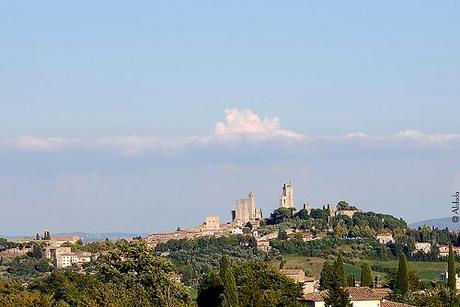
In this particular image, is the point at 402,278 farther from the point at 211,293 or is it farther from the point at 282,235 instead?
the point at 282,235

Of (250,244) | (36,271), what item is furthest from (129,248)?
(250,244)

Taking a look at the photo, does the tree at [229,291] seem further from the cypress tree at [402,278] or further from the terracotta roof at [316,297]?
the cypress tree at [402,278]

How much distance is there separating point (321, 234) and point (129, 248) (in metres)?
103

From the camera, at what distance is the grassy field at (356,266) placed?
11997 cm

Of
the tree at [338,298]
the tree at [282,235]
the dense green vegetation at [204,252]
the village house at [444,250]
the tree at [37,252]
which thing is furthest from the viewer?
the tree at [37,252]

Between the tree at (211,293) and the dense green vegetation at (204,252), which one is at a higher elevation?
the dense green vegetation at (204,252)

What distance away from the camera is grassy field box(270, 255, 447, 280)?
120 meters

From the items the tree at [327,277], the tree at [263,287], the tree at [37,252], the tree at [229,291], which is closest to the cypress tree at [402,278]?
the tree at [327,277]

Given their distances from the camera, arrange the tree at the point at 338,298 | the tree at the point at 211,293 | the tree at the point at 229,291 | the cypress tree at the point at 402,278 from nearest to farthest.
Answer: the tree at the point at 229,291, the tree at the point at 338,298, the tree at the point at 211,293, the cypress tree at the point at 402,278

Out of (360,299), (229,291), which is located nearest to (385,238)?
(360,299)

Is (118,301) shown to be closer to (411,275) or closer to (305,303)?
(305,303)

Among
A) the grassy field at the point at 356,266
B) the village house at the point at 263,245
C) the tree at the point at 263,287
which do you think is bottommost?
the grassy field at the point at 356,266

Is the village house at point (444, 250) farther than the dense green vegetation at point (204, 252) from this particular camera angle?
Yes

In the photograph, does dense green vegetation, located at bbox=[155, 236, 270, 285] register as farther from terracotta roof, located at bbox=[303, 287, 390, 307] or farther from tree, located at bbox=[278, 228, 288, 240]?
terracotta roof, located at bbox=[303, 287, 390, 307]
